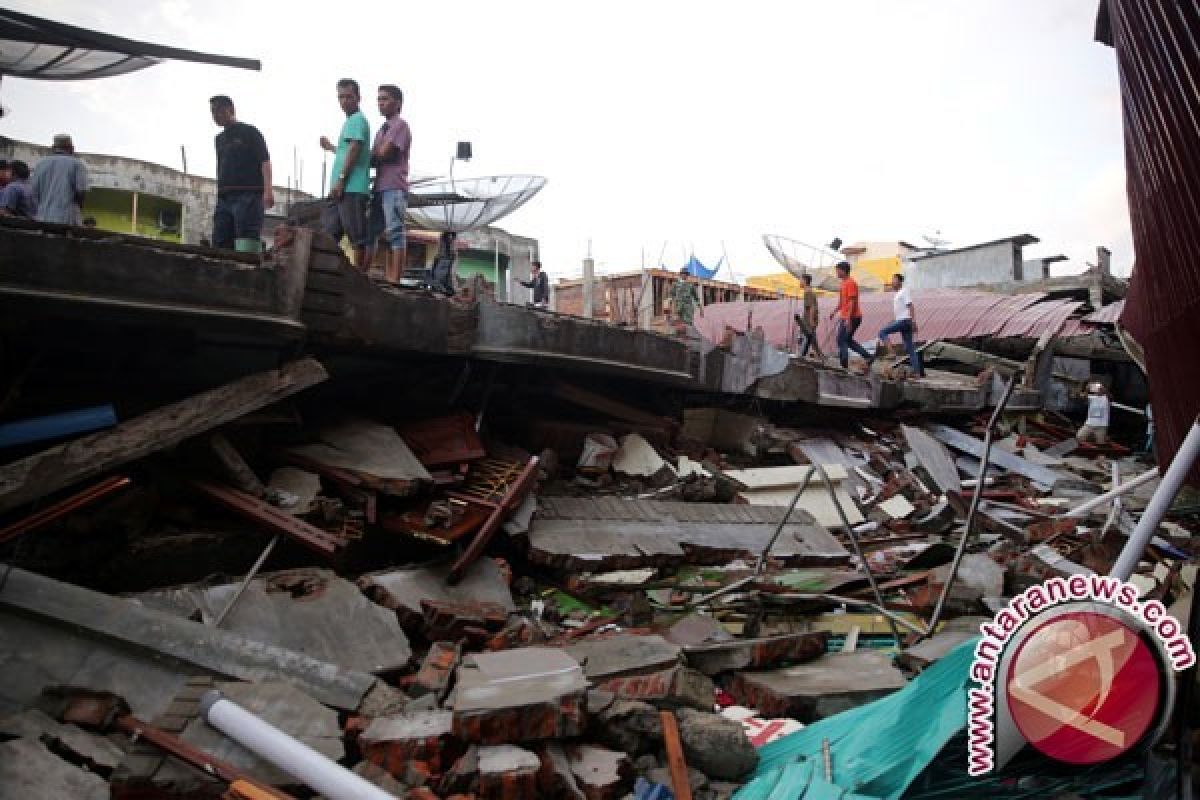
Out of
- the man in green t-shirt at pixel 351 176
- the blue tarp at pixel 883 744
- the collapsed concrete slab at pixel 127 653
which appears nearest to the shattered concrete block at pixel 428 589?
the collapsed concrete slab at pixel 127 653

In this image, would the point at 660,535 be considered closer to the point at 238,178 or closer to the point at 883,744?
the point at 883,744

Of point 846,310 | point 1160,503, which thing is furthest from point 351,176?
point 846,310

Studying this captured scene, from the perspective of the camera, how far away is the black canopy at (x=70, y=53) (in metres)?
5.29

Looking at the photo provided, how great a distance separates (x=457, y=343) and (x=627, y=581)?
2445mm

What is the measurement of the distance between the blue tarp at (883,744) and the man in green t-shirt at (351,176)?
16.3ft

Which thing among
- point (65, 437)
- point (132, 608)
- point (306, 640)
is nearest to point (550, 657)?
point (306, 640)

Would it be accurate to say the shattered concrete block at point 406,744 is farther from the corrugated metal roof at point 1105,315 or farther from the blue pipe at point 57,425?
the corrugated metal roof at point 1105,315

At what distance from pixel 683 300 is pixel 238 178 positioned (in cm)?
1477

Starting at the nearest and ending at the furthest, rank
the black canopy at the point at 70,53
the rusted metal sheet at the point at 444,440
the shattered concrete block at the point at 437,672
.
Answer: the shattered concrete block at the point at 437,672 → the black canopy at the point at 70,53 → the rusted metal sheet at the point at 444,440

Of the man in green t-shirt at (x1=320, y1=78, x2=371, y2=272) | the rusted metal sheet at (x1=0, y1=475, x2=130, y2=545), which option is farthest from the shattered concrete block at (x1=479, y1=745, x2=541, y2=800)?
the man in green t-shirt at (x1=320, y1=78, x2=371, y2=272)

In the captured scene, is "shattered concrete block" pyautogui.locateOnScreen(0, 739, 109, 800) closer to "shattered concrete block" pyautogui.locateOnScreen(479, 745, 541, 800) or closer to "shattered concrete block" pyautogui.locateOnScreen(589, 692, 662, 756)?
"shattered concrete block" pyautogui.locateOnScreen(479, 745, 541, 800)

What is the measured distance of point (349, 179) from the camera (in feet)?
20.8

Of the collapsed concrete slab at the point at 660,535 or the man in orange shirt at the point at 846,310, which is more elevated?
the man in orange shirt at the point at 846,310

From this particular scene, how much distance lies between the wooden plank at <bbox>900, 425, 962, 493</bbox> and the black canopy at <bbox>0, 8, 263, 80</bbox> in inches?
374
